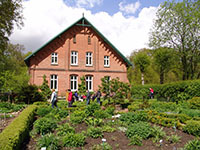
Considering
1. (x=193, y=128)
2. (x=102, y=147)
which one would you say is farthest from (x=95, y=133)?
(x=193, y=128)

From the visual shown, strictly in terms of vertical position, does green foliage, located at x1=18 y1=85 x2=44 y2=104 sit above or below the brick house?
below

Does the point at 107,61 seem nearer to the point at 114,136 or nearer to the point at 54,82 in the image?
the point at 54,82

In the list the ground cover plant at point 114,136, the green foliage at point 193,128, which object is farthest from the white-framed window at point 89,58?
the green foliage at point 193,128

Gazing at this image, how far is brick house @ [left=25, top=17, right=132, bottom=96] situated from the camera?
72.1 ft

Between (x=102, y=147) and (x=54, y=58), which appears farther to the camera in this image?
(x=54, y=58)

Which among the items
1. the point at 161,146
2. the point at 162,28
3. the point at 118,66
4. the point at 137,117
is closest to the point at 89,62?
the point at 118,66

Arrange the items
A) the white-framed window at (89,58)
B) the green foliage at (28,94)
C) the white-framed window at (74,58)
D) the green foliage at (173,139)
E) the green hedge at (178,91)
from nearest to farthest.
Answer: the green foliage at (173,139) < the green hedge at (178,91) < the green foliage at (28,94) < the white-framed window at (74,58) < the white-framed window at (89,58)

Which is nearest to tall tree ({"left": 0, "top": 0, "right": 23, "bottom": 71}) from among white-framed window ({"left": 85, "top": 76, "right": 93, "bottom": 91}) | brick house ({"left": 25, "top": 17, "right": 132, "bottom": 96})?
brick house ({"left": 25, "top": 17, "right": 132, "bottom": 96})

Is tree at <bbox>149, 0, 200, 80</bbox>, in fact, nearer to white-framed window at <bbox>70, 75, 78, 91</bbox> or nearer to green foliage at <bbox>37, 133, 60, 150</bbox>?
white-framed window at <bbox>70, 75, 78, 91</bbox>

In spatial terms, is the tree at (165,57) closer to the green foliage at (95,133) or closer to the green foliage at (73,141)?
the green foliage at (95,133)

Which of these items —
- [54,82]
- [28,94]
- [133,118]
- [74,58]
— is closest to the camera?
[133,118]

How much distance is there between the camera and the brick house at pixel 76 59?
21969 mm

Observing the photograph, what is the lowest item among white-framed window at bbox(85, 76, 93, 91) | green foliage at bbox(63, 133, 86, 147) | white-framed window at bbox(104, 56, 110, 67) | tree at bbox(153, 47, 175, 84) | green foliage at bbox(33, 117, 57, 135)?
green foliage at bbox(63, 133, 86, 147)

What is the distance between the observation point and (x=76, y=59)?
23891 mm
